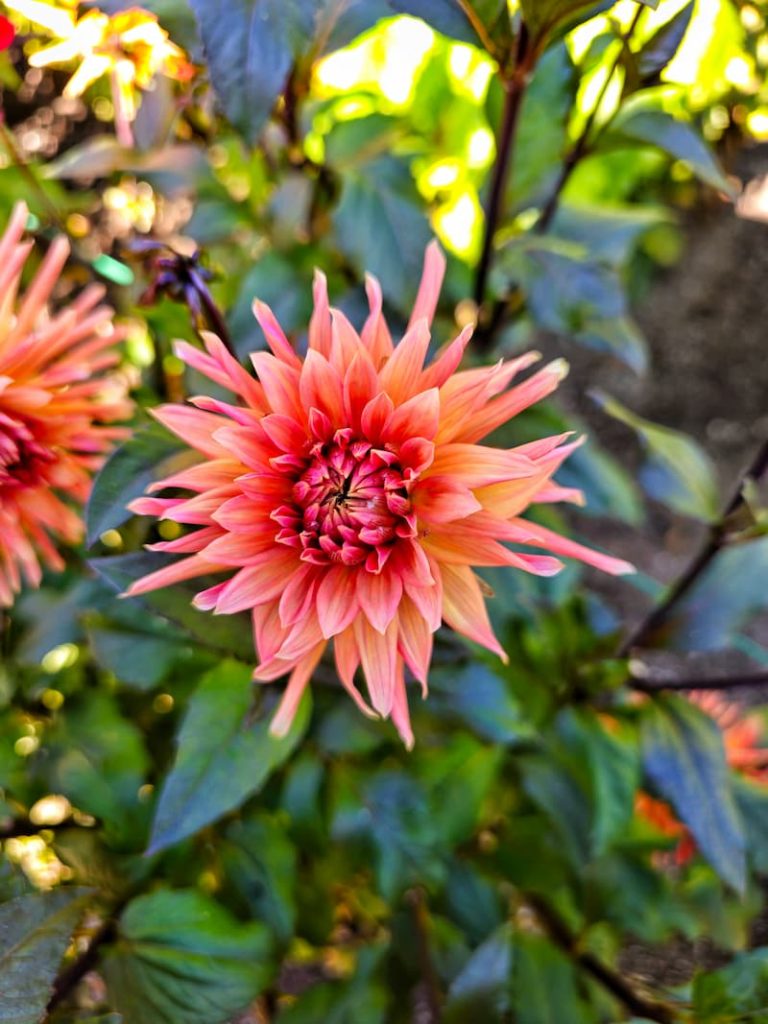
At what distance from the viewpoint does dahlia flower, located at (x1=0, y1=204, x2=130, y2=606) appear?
456mm

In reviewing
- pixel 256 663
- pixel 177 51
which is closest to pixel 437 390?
pixel 256 663

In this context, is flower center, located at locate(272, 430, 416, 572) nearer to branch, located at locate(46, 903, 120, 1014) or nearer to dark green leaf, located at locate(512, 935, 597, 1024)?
branch, located at locate(46, 903, 120, 1014)

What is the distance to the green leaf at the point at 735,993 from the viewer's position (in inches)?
20.0

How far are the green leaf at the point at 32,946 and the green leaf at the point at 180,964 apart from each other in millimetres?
54

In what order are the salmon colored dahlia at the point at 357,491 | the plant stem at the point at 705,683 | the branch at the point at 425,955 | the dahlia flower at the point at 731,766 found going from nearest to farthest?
the salmon colored dahlia at the point at 357,491
the plant stem at the point at 705,683
the branch at the point at 425,955
the dahlia flower at the point at 731,766

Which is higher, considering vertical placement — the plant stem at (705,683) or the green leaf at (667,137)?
the green leaf at (667,137)

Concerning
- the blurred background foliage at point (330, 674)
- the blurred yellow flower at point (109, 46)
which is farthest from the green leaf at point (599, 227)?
the blurred yellow flower at point (109, 46)

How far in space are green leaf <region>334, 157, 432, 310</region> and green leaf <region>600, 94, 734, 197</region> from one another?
139 mm

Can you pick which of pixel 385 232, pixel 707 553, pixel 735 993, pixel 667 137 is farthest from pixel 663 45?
pixel 735 993

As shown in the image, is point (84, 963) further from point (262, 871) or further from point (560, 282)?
point (560, 282)

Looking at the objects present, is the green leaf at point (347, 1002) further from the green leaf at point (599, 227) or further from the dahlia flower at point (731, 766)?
the green leaf at point (599, 227)

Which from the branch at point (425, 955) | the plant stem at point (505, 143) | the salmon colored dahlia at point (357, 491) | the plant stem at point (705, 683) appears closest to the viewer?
the salmon colored dahlia at point (357, 491)

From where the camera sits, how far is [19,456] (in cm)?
47

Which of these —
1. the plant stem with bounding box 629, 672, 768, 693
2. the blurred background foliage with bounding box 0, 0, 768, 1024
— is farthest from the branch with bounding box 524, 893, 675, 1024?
the plant stem with bounding box 629, 672, 768, 693
